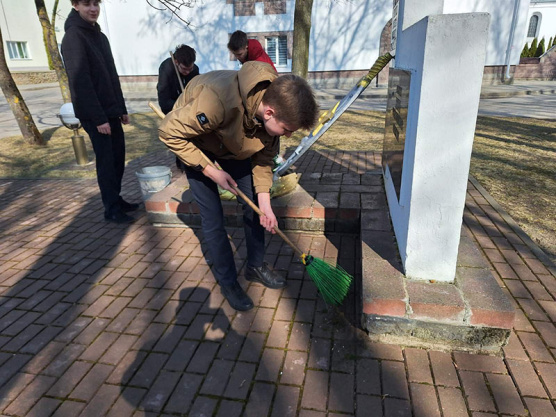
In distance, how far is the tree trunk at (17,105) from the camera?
778cm

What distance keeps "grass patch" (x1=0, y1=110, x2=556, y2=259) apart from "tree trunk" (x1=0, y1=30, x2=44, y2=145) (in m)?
0.30

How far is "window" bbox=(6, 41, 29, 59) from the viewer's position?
30.4 meters

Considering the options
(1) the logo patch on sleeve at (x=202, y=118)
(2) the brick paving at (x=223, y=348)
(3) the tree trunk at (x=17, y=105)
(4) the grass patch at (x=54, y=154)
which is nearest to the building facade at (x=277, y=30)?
(4) the grass patch at (x=54, y=154)

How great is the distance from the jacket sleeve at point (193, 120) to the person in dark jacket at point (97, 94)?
1.99 metres

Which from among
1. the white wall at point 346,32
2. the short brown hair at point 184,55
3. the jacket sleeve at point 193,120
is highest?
the white wall at point 346,32

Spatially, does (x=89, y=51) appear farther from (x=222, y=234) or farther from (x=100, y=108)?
(x=222, y=234)

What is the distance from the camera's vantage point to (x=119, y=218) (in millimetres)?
A: 4148

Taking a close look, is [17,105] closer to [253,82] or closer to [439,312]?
[253,82]

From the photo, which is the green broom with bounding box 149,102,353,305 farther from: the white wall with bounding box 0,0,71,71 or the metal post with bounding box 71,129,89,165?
the white wall with bounding box 0,0,71,71

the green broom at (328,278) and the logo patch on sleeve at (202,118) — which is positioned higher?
the logo patch on sleeve at (202,118)

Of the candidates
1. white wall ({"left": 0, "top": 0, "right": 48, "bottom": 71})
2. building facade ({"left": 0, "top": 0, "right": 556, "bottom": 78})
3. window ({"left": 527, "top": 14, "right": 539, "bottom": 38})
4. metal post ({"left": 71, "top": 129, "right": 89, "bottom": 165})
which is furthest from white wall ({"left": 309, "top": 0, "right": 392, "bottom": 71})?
white wall ({"left": 0, "top": 0, "right": 48, "bottom": 71})

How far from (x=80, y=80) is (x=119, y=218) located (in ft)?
4.63

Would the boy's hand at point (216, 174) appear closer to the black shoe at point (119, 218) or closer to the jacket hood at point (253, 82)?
the jacket hood at point (253, 82)

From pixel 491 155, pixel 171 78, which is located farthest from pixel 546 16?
pixel 171 78
